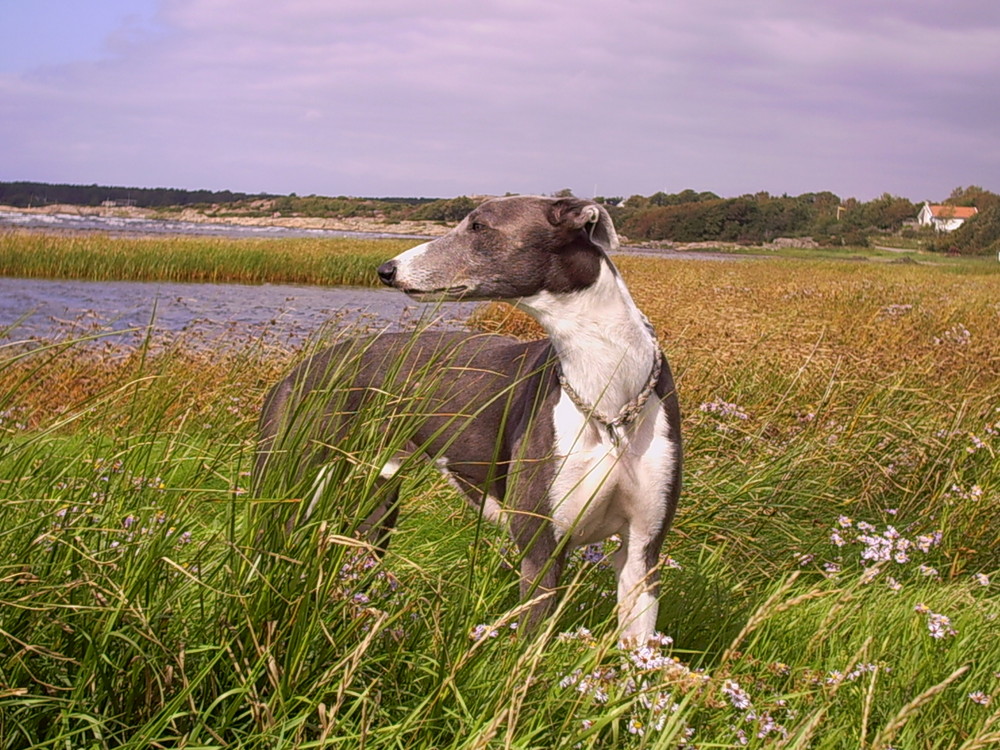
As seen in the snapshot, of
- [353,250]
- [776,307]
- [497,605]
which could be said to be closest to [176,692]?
[497,605]

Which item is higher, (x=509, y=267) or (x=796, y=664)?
(x=509, y=267)

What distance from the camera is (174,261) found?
102ft

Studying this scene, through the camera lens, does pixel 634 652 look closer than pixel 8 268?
Yes

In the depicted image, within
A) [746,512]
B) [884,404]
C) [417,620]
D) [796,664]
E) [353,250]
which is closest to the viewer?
[417,620]

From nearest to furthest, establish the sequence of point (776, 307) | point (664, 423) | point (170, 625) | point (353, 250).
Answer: point (170, 625)
point (664, 423)
point (776, 307)
point (353, 250)

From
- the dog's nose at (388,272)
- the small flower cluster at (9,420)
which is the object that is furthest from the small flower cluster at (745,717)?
the small flower cluster at (9,420)

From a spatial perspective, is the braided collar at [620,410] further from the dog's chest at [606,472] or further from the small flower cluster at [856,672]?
the small flower cluster at [856,672]

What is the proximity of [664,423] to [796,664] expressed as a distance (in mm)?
909

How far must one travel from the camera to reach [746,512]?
203 inches

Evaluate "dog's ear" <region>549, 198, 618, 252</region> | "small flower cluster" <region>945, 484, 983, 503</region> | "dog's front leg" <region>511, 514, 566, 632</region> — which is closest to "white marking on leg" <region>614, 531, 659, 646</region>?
"dog's front leg" <region>511, 514, 566, 632</region>

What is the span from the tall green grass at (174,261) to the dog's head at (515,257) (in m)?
27.9

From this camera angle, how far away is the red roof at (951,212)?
11269 centimetres

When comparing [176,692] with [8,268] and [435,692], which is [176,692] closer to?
[435,692]

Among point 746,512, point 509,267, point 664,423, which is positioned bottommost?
point 746,512
